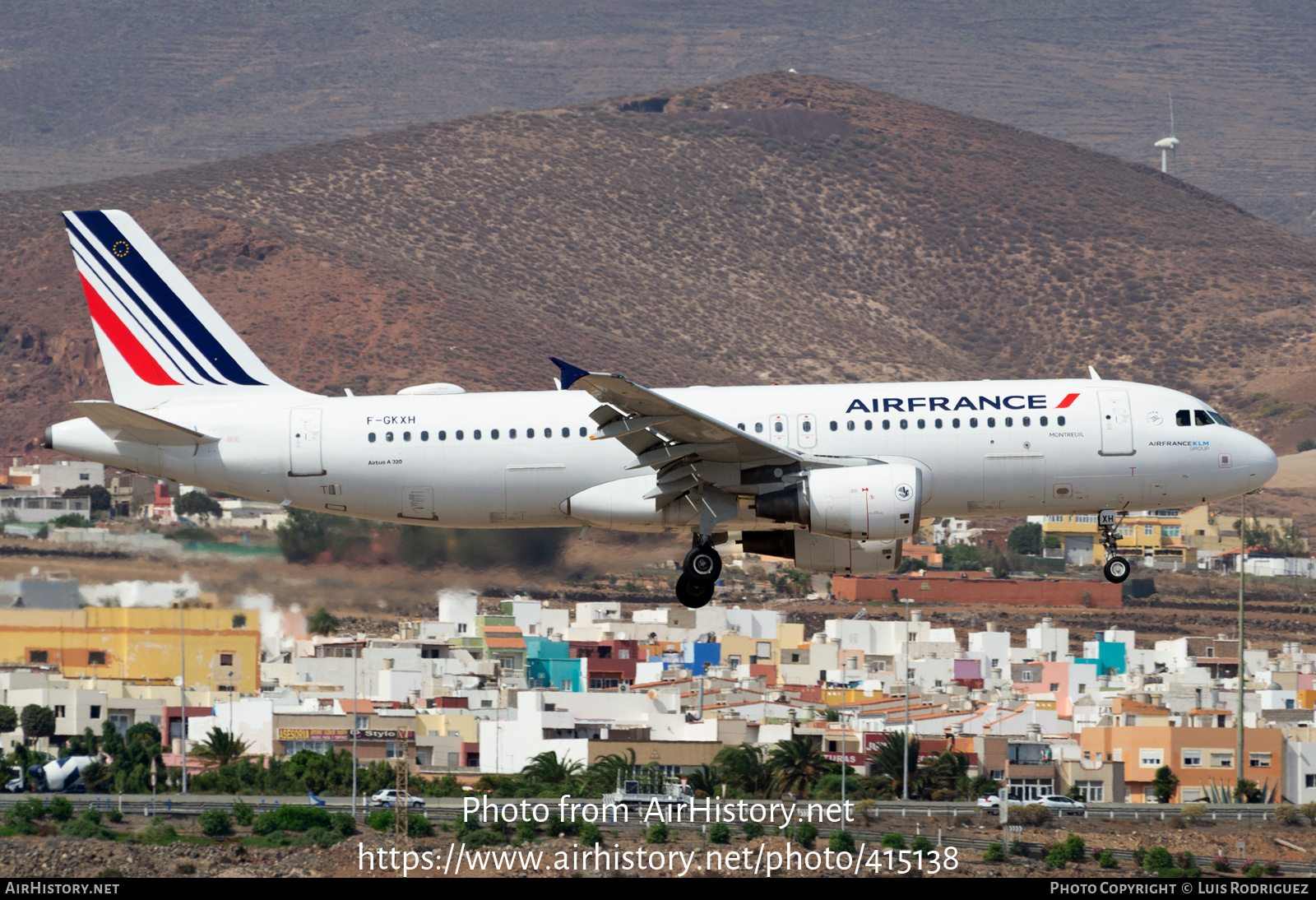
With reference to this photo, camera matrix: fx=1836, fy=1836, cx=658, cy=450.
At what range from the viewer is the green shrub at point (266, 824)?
68250 mm

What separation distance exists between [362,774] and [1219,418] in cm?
4866

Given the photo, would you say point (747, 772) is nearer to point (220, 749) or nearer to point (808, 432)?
point (220, 749)

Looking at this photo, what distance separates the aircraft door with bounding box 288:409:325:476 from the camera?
41500 millimetres

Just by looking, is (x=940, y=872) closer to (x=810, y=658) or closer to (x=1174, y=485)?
(x=1174, y=485)

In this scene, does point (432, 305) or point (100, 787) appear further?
point (432, 305)

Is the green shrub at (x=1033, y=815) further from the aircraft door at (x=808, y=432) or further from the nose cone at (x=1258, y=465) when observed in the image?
the aircraft door at (x=808, y=432)

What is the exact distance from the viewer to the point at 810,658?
11394 centimetres

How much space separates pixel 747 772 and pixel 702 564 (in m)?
42.6

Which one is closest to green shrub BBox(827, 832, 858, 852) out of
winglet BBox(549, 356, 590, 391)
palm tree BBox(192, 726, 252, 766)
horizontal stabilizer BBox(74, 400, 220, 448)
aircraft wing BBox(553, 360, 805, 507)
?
aircraft wing BBox(553, 360, 805, 507)

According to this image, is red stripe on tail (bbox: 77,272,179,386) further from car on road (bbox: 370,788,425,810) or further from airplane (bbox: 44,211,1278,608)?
car on road (bbox: 370,788,425,810)

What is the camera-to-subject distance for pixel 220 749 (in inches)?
3344

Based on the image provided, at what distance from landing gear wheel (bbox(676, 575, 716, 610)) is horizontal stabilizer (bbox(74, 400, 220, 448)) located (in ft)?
36.4

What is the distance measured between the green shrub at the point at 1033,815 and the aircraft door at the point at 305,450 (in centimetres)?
3926
